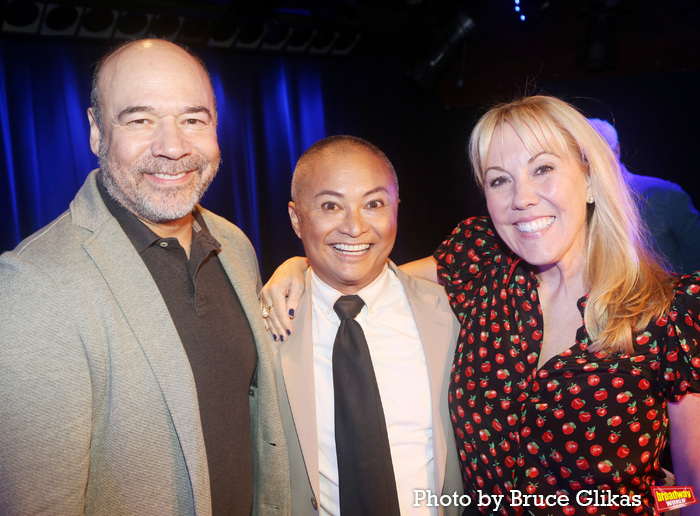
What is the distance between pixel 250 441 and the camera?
1652 mm

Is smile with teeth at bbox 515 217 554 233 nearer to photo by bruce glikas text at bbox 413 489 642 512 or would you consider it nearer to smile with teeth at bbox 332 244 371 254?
smile with teeth at bbox 332 244 371 254

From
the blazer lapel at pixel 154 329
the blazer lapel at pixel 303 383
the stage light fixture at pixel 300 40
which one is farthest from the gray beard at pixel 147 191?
the stage light fixture at pixel 300 40

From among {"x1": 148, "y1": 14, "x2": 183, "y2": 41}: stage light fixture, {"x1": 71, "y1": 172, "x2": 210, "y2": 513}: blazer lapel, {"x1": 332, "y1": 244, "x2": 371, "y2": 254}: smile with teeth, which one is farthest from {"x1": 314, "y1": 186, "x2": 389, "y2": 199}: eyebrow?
{"x1": 148, "y1": 14, "x2": 183, "y2": 41}: stage light fixture

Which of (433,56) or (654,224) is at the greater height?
(433,56)

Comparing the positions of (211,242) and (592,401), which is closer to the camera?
Answer: (592,401)

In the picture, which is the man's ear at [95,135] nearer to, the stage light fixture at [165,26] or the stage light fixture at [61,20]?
the stage light fixture at [165,26]

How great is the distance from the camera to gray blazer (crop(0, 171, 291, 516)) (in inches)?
44.8

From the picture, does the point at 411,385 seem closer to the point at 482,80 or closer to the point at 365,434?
the point at 365,434

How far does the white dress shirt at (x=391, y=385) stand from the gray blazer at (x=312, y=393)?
1.8 inches

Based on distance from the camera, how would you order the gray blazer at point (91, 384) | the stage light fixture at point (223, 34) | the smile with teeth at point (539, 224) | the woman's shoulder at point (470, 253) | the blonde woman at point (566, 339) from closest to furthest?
the gray blazer at point (91, 384)
the blonde woman at point (566, 339)
the smile with teeth at point (539, 224)
the woman's shoulder at point (470, 253)
the stage light fixture at point (223, 34)

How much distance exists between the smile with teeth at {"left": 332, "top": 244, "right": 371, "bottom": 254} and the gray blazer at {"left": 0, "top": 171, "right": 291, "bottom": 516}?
27.2 inches

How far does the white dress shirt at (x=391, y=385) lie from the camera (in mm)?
1733

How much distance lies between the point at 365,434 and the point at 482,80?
16.6 feet

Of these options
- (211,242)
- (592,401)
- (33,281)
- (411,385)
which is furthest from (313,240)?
(592,401)
